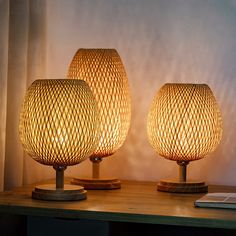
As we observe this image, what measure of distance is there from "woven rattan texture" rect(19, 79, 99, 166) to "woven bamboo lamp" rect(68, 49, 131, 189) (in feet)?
0.58

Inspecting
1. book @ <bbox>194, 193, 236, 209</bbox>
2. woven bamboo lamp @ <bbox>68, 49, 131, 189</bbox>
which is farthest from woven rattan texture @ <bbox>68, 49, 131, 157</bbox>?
book @ <bbox>194, 193, 236, 209</bbox>

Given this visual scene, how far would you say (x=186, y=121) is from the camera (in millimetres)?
1877

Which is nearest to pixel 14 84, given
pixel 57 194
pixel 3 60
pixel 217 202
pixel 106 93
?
pixel 3 60

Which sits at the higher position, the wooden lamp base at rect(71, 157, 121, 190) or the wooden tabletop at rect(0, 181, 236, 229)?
the wooden lamp base at rect(71, 157, 121, 190)

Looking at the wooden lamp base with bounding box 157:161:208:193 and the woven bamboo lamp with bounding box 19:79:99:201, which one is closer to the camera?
the woven bamboo lamp with bounding box 19:79:99:201

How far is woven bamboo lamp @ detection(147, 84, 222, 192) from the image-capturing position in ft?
6.16

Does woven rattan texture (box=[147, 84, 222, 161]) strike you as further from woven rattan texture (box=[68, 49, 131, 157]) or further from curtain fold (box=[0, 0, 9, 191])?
curtain fold (box=[0, 0, 9, 191])

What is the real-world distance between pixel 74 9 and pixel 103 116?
462 mm

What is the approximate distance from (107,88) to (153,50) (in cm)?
29

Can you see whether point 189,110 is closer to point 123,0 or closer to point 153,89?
point 153,89

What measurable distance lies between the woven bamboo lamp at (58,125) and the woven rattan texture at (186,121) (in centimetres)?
23

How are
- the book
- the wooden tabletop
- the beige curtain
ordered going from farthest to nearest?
the beige curtain < the book < the wooden tabletop

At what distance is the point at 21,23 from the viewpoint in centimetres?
201

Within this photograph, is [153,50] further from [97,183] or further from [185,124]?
[97,183]
